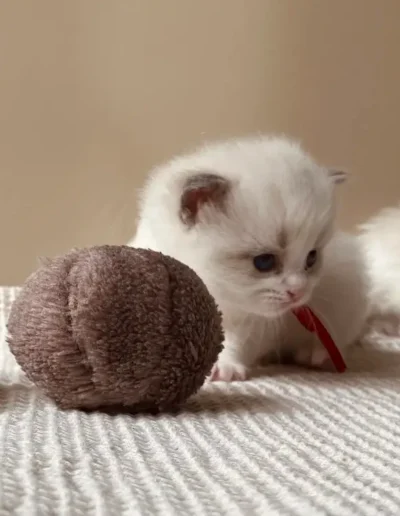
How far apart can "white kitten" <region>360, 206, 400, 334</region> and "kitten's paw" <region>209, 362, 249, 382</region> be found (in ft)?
1.48

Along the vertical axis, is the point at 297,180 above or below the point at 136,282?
above

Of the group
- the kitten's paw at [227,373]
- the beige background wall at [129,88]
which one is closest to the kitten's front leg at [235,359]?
the kitten's paw at [227,373]

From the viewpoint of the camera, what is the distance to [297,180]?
0.96 m

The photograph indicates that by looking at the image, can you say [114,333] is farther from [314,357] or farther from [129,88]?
[129,88]

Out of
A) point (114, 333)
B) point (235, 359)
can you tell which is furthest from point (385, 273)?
point (114, 333)

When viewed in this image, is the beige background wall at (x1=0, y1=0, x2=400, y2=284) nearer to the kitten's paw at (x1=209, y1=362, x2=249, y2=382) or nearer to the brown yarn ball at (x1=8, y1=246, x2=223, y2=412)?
the kitten's paw at (x1=209, y1=362, x2=249, y2=382)

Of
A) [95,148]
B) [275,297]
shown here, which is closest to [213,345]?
[275,297]

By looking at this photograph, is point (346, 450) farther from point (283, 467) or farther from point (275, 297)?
point (275, 297)

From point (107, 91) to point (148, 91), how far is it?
0.29 ft

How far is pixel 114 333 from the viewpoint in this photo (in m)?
0.74

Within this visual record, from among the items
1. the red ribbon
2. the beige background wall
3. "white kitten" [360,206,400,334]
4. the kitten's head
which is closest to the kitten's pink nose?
the kitten's head

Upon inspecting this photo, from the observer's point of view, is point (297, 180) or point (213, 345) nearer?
point (213, 345)

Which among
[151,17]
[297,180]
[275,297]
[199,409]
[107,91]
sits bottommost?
[199,409]

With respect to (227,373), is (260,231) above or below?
above
